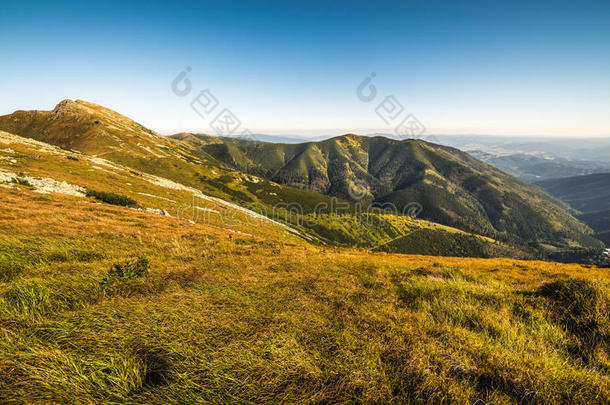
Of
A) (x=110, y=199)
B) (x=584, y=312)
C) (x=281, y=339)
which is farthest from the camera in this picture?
(x=110, y=199)

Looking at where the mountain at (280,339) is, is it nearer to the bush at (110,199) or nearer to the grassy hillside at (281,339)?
the grassy hillside at (281,339)

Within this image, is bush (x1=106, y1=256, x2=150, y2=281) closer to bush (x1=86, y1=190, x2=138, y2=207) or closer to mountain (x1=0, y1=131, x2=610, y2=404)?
mountain (x1=0, y1=131, x2=610, y2=404)

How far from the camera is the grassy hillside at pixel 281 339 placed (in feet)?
8.74

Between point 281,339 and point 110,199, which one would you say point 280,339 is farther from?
point 110,199

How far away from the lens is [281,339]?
3643 millimetres

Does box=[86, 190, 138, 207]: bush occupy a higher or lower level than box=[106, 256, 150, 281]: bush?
lower

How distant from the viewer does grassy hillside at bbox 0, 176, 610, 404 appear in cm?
266

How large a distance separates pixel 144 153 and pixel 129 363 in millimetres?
223782

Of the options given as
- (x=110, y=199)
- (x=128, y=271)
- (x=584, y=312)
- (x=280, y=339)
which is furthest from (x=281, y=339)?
(x=110, y=199)

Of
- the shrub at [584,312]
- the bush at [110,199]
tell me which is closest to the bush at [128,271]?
the shrub at [584,312]

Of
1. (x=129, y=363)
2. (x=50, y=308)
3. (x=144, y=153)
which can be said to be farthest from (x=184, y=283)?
(x=144, y=153)

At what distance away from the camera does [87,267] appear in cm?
612

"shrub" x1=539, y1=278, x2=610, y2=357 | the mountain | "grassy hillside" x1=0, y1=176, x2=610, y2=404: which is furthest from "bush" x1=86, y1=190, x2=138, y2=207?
"shrub" x1=539, y1=278, x2=610, y2=357

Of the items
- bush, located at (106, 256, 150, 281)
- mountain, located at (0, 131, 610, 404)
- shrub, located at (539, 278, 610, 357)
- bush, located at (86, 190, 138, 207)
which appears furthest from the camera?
bush, located at (86, 190, 138, 207)
